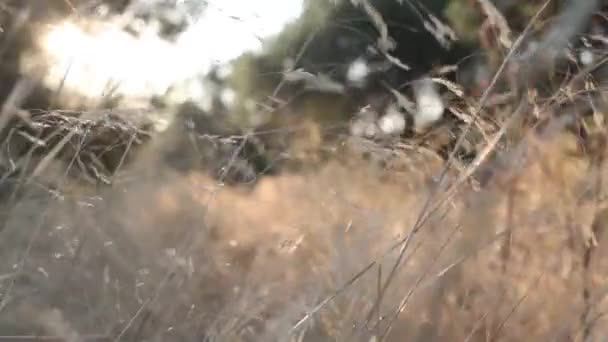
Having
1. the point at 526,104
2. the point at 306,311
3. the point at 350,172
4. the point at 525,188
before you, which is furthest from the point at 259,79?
the point at 306,311

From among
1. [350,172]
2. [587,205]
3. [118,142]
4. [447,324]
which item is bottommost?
[447,324]

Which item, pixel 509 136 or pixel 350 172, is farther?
pixel 350 172

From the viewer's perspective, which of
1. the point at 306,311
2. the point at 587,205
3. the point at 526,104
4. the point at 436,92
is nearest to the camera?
the point at 306,311

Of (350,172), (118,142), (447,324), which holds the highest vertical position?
(118,142)

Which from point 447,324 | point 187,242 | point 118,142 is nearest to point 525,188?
point 447,324

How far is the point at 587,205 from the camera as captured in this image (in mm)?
1394

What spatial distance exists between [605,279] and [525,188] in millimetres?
265

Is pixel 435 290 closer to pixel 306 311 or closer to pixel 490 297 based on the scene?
pixel 490 297

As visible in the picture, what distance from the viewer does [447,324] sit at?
1517 mm

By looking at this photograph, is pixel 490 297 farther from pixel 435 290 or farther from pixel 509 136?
pixel 509 136

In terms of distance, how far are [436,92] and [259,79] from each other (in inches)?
21.2

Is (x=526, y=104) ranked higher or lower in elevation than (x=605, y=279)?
higher

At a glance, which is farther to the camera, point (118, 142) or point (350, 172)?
point (350, 172)

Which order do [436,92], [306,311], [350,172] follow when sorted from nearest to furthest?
[306,311]
[436,92]
[350,172]
